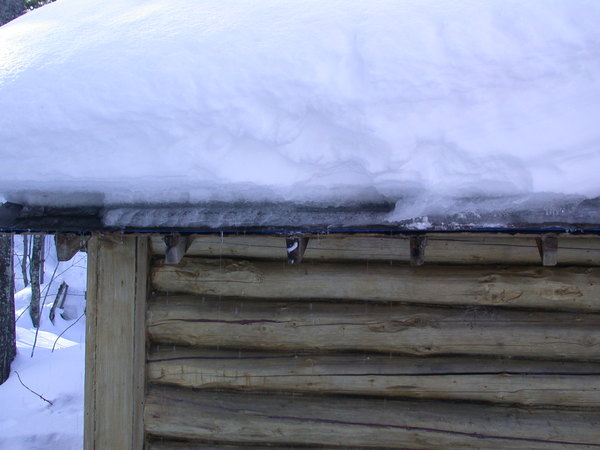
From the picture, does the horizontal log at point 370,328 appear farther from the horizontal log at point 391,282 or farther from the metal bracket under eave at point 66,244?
the metal bracket under eave at point 66,244

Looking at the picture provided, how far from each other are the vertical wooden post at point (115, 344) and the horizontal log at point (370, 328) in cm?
12

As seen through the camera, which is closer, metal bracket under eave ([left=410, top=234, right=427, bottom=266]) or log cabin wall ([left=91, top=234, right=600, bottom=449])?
metal bracket under eave ([left=410, top=234, right=427, bottom=266])

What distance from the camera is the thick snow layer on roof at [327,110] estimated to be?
1.86m

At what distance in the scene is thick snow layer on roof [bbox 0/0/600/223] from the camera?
1.86m

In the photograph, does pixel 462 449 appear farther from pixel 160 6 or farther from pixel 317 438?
pixel 160 6

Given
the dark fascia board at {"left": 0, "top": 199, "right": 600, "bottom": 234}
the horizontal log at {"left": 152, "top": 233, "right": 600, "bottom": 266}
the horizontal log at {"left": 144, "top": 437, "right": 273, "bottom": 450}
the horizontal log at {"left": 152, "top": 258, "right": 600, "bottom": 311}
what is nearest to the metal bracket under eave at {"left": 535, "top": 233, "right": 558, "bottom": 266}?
the dark fascia board at {"left": 0, "top": 199, "right": 600, "bottom": 234}

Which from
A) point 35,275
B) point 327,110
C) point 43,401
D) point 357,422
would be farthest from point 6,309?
point 327,110

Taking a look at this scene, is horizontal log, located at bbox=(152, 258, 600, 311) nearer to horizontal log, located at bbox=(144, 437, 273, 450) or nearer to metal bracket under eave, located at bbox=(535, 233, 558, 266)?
metal bracket under eave, located at bbox=(535, 233, 558, 266)

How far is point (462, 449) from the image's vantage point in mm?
2514

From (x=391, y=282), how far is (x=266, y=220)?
84 centimetres

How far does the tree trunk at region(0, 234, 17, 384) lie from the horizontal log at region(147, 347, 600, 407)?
6.20 metres

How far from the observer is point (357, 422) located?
258 centimetres

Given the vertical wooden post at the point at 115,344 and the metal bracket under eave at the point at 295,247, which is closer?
the metal bracket under eave at the point at 295,247

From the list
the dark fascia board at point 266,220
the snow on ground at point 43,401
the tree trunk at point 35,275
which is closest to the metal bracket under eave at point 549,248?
the dark fascia board at point 266,220
